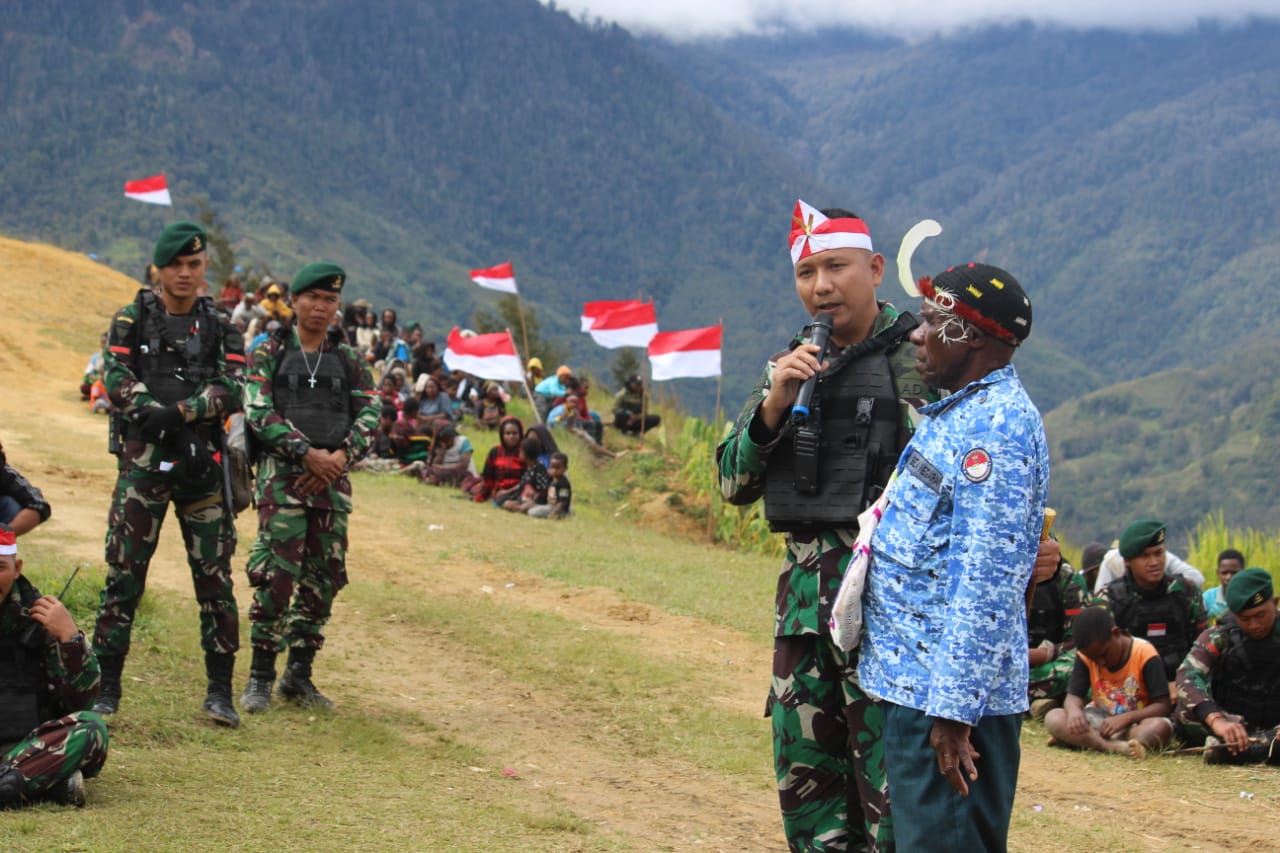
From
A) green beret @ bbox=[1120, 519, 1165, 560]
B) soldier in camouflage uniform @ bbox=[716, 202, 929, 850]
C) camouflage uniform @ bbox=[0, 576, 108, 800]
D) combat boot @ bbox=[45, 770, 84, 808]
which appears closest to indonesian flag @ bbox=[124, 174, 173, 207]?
green beret @ bbox=[1120, 519, 1165, 560]

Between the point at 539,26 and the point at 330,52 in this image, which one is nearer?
the point at 330,52

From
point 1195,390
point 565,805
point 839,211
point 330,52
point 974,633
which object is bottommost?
point 565,805

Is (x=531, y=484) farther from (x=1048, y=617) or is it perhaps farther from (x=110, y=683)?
(x=110, y=683)

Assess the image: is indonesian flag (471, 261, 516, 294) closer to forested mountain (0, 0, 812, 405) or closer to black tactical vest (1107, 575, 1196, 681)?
black tactical vest (1107, 575, 1196, 681)

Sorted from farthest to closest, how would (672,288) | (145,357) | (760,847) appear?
(672,288) < (145,357) < (760,847)

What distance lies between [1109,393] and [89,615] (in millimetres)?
136266

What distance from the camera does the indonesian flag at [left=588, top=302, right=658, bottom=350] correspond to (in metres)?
21.2

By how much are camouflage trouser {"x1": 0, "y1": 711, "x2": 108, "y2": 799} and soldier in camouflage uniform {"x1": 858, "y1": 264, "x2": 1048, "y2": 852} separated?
10.8ft

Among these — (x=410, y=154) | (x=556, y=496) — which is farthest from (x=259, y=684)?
(x=410, y=154)

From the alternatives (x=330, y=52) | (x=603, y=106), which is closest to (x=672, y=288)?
(x=603, y=106)

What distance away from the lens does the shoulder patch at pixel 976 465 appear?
354 cm

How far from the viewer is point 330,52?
171500mm

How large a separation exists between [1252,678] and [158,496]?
19.7ft

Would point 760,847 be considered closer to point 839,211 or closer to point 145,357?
point 839,211
